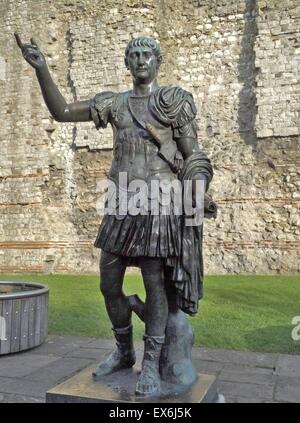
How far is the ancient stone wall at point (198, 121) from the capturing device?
12.2 meters

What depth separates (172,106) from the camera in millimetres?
2895

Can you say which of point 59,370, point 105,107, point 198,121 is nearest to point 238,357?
point 59,370

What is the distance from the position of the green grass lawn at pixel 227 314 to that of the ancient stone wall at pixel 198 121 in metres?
2.46

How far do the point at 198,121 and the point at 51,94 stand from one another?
1059cm

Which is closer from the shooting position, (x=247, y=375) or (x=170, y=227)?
(x=170, y=227)

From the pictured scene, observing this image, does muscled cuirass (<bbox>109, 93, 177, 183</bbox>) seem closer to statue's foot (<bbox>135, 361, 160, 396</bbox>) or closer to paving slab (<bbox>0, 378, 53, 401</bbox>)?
statue's foot (<bbox>135, 361, 160, 396</bbox>)

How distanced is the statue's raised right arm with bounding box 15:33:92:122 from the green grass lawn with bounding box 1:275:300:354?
328 centimetres

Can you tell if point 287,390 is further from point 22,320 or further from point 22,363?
point 22,320

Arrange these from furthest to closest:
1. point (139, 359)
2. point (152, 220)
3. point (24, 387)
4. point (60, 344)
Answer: point (60, 344) → point (139, 359) → point (24, 387) → point (152, 220)

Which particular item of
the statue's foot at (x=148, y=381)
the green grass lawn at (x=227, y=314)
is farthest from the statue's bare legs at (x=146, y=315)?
the green grass lawn at (x=227, y=314)

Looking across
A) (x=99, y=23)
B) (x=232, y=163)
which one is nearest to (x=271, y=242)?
(x=232, y=163)

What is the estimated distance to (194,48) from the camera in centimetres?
1339

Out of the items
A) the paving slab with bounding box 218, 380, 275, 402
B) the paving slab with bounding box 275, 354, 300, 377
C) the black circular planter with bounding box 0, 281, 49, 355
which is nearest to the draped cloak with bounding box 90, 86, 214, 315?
the paving slab with bounding box 218, 380, 275, 402

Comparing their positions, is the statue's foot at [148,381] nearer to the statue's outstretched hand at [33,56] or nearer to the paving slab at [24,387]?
the paving slab at [24,387]
